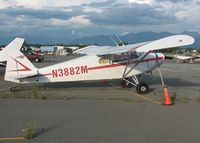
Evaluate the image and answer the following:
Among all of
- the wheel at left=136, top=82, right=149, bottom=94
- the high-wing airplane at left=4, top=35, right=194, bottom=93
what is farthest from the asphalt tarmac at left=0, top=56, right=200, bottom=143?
the high-wing airplane at left=4, top=35, right=194, bottom=93

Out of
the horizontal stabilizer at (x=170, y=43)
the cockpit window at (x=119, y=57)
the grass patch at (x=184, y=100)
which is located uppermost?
the horizontal stabilizer at (x=170, y=43)

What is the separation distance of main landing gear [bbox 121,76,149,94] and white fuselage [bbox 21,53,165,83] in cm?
34

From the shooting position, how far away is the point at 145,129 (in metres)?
8.23

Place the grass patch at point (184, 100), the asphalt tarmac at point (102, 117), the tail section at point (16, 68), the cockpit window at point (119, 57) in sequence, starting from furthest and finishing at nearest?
the cockpit window at point (119, 57)
the tail section at point (16, 68)
the grass patch at point (184, 100)
the asphalt tarmac at point (102, 117)

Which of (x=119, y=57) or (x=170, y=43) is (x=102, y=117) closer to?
(x=170, y=43)

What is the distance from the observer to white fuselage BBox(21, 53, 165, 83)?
15.1m

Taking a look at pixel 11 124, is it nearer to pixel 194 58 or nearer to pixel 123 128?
pixel 123 128

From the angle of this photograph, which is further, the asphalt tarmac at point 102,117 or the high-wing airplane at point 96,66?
the high-wing airplane at point 96,66

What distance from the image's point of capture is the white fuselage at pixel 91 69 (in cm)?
1508

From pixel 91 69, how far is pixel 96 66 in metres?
0.26

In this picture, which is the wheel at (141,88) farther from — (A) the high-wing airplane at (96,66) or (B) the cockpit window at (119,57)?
(B) the cockpit window at (119,57)

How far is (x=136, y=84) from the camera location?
1567 centimetres

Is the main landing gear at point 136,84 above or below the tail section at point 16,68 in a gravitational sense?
below

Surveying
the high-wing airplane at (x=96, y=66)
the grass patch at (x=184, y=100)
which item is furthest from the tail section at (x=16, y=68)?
the grass patch at (x=184, y=100)
